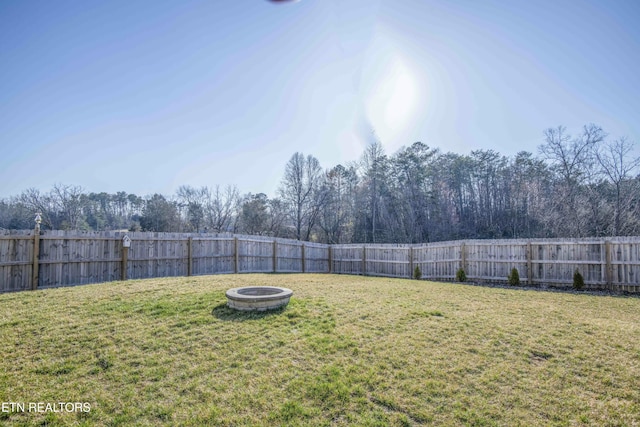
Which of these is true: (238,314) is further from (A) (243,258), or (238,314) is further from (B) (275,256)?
(B) (275,256)

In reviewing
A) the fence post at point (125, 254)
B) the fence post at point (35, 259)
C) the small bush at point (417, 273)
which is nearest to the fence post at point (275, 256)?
the fence post at point (125, 254)

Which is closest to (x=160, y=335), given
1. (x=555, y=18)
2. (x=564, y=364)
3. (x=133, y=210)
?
(x=564, y=364)

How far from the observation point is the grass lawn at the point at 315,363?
3.01 metres

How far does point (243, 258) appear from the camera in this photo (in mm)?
13008

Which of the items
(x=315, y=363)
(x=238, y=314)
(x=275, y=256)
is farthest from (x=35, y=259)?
(x=315, y=363)

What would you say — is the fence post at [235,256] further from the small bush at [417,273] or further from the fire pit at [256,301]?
the small bush at [417,273]

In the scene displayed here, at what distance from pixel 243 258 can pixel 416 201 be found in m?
20.0

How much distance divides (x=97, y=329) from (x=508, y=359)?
619 centimetres

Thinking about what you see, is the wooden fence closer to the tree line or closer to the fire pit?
the fire pit

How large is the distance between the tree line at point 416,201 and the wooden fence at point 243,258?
1098cm

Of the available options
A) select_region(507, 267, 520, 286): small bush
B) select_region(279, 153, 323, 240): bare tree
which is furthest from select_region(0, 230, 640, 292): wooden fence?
select_region(279, 153, 323, 240): bare tree

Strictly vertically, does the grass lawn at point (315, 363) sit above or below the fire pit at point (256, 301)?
below

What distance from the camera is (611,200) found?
61.5 ft

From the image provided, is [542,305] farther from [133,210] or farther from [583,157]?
[133,210]
